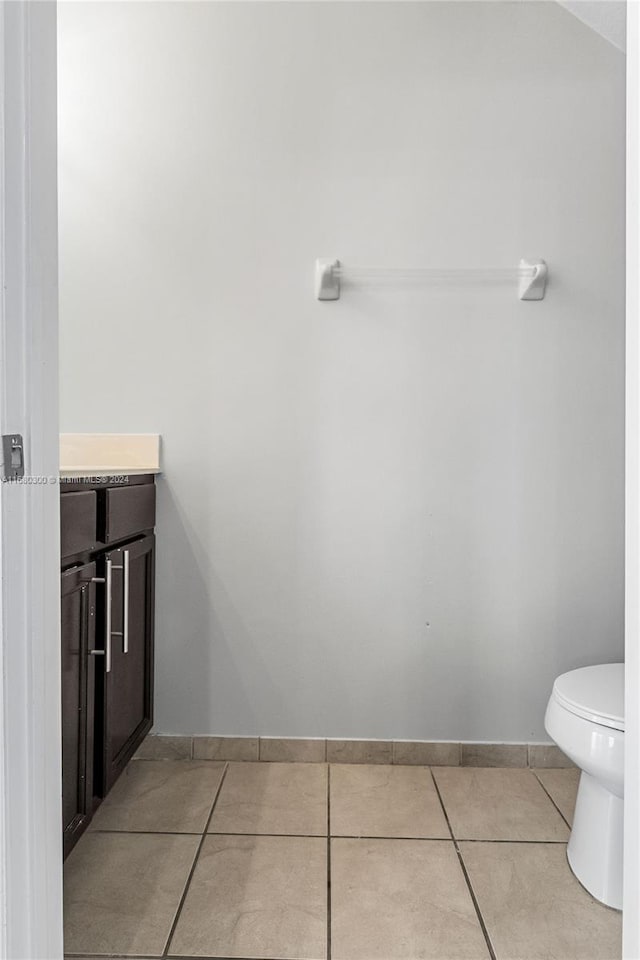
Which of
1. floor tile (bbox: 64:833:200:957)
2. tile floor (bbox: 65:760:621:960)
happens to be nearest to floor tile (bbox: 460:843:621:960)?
tile floor (bbox: 65:760:621:960)

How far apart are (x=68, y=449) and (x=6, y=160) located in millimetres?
1366

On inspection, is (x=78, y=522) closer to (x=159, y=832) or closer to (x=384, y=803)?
(x=159, y=832)

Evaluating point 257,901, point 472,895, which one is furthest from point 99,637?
point 472,895

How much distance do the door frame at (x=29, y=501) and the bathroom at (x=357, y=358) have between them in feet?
3.89

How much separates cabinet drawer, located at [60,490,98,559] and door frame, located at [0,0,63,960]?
444 millimetres

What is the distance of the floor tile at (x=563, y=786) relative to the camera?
1.85 m

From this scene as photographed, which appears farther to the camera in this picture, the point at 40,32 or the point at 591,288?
the point at 591,288

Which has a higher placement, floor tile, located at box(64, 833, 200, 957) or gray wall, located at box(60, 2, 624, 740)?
gray wall, located at box(60, 2, 624, 740)

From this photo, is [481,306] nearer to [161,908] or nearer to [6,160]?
[6,160]

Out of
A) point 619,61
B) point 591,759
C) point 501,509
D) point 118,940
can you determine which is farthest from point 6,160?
point 619,61

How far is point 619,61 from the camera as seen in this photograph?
2047 mm

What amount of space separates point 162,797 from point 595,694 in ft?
3.70

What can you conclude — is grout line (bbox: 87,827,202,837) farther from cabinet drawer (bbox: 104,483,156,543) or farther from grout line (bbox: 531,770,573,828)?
grout line (bbox: 531,770,573,828)

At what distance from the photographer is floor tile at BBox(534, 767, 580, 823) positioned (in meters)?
1.85
